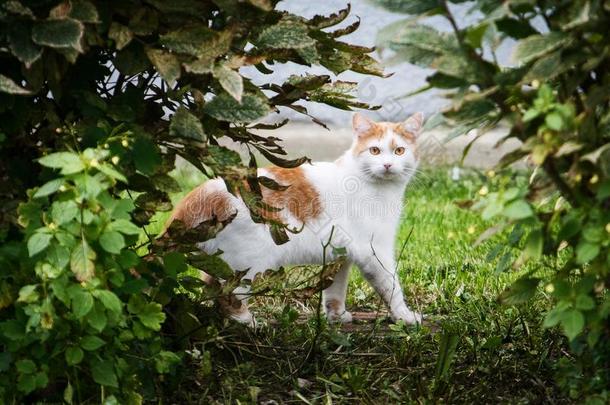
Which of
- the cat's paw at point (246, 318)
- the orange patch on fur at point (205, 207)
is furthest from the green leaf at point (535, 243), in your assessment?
the orange patch on fur at point (205, 207)

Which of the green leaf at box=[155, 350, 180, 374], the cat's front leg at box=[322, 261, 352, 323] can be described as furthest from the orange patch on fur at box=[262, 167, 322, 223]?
the green leaf at box=[155, 350, 180, 374]

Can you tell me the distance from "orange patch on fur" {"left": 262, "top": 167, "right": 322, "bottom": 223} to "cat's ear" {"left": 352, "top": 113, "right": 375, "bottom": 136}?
0.39 m

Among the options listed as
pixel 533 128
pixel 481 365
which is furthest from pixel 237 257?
pixel 533 128

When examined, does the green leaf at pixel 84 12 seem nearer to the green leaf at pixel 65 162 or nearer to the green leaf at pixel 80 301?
the green leaf at pixel 65 162

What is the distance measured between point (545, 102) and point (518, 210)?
0.57ft

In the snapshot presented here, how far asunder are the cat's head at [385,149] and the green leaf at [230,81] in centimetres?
168

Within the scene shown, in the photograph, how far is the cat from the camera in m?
2.82

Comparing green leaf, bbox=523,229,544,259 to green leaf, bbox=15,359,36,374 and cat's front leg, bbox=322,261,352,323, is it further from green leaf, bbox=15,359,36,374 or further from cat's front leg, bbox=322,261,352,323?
cat's front leg, bbox=322,261,352,323

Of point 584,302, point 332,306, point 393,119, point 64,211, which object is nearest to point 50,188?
point 64,211

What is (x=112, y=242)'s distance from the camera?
4.91 feet

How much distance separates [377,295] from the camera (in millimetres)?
3135

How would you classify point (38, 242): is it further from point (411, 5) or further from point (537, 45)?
point (537, 45)

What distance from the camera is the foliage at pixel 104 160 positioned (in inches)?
59.2

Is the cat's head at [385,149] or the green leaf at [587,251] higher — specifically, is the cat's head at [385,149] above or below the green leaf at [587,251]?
below
